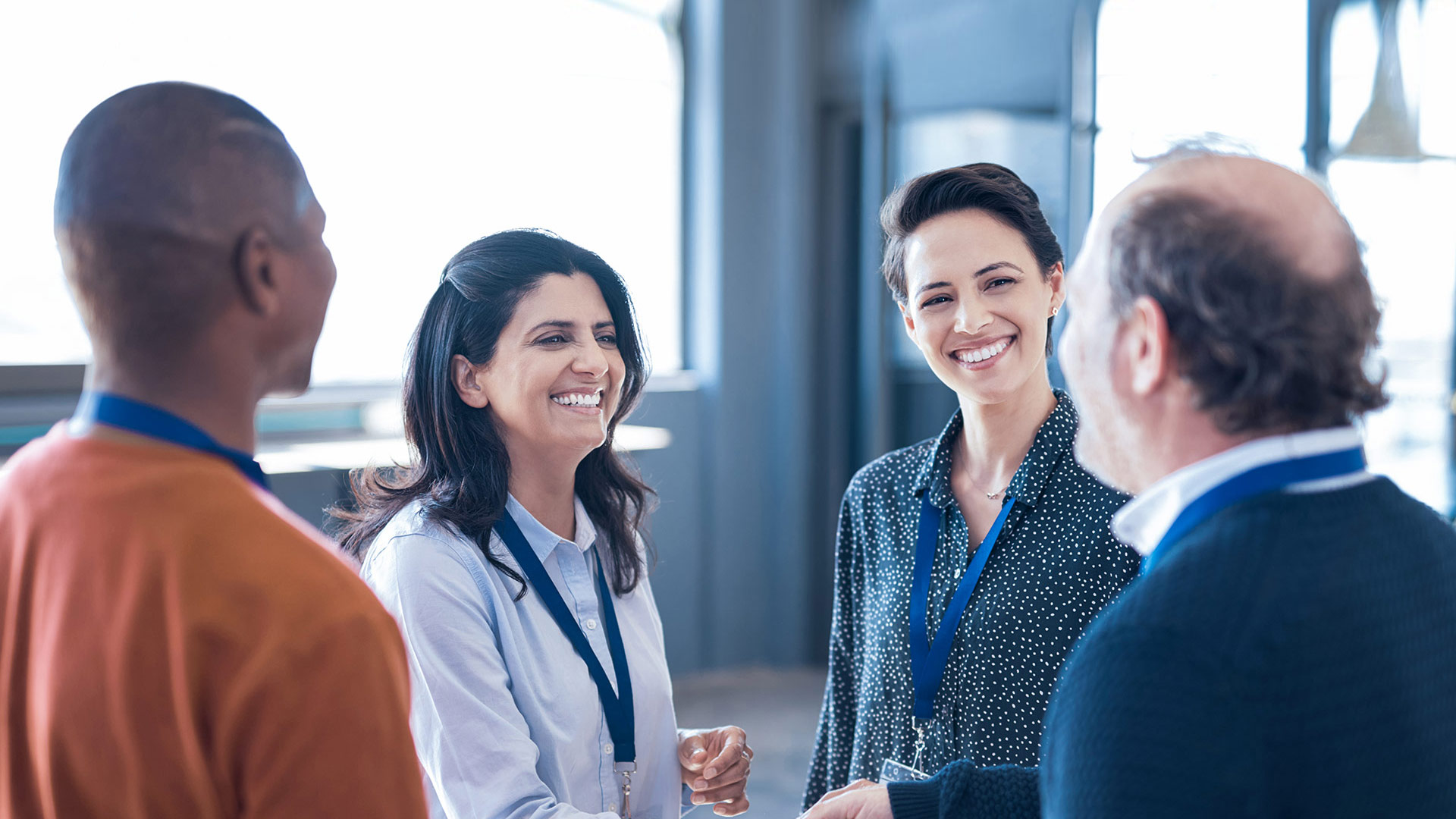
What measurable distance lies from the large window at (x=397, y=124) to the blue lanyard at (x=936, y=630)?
2.67 metres

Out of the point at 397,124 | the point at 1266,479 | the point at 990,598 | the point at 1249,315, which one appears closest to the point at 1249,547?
the point at 1266,479

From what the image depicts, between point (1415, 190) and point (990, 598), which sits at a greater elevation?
point (1415, 190)

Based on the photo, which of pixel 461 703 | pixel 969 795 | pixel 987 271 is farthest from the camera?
pixel 987 271

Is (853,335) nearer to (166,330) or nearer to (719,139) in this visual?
(719,139)

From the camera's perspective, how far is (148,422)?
749 mm

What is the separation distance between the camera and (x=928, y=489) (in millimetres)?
1871

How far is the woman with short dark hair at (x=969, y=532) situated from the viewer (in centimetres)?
165

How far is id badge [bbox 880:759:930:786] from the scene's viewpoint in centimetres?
170

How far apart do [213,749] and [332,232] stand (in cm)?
396

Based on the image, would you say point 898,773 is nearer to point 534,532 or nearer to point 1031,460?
point 1031,460

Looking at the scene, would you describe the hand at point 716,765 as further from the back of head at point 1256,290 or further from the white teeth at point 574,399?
the back of head at point 1256,290

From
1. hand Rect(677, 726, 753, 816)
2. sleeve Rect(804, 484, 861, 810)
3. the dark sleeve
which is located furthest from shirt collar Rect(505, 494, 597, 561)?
the dark sleeve

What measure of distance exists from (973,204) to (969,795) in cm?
99

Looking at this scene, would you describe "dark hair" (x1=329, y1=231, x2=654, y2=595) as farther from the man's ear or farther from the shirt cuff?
the shirt cuff
